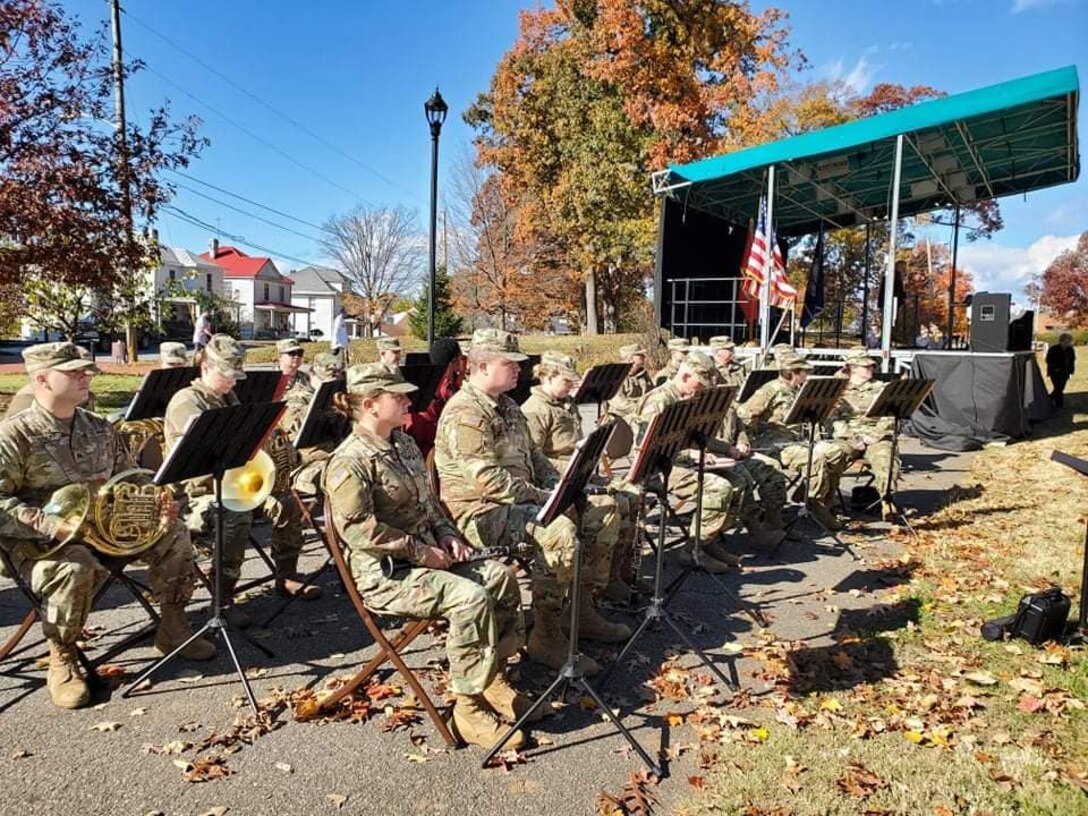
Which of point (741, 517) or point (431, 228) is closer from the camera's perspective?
point (741, 517)

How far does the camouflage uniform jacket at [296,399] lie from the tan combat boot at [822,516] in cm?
511

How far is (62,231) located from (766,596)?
11.6 m

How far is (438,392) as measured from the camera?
7172 millimetres

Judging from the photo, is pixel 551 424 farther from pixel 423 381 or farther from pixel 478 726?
pixel 478 726

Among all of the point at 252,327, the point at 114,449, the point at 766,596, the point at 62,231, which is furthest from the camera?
the point at 252,327

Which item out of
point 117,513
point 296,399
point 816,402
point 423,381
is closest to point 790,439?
point 816,402

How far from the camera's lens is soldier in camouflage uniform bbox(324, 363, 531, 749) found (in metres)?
3.70

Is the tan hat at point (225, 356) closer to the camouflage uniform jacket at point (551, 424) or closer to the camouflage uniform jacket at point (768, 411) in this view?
the camouflage uniform jacket at point (551, 424)

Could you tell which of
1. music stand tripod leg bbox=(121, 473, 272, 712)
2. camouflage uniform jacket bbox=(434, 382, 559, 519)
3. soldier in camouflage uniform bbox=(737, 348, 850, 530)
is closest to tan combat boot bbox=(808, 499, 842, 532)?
soldier in camouflage uniform bbox=(737, 348, 850, 530)

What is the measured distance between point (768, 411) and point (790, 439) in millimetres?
432

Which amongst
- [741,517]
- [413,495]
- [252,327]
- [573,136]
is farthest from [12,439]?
[252,327]

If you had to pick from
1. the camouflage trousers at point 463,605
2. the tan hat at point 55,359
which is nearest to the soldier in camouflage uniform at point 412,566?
the camouflage trousers at point 463,605

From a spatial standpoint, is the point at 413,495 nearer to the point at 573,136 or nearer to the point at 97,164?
the point at 97,164

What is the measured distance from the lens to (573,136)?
89.1 feet
